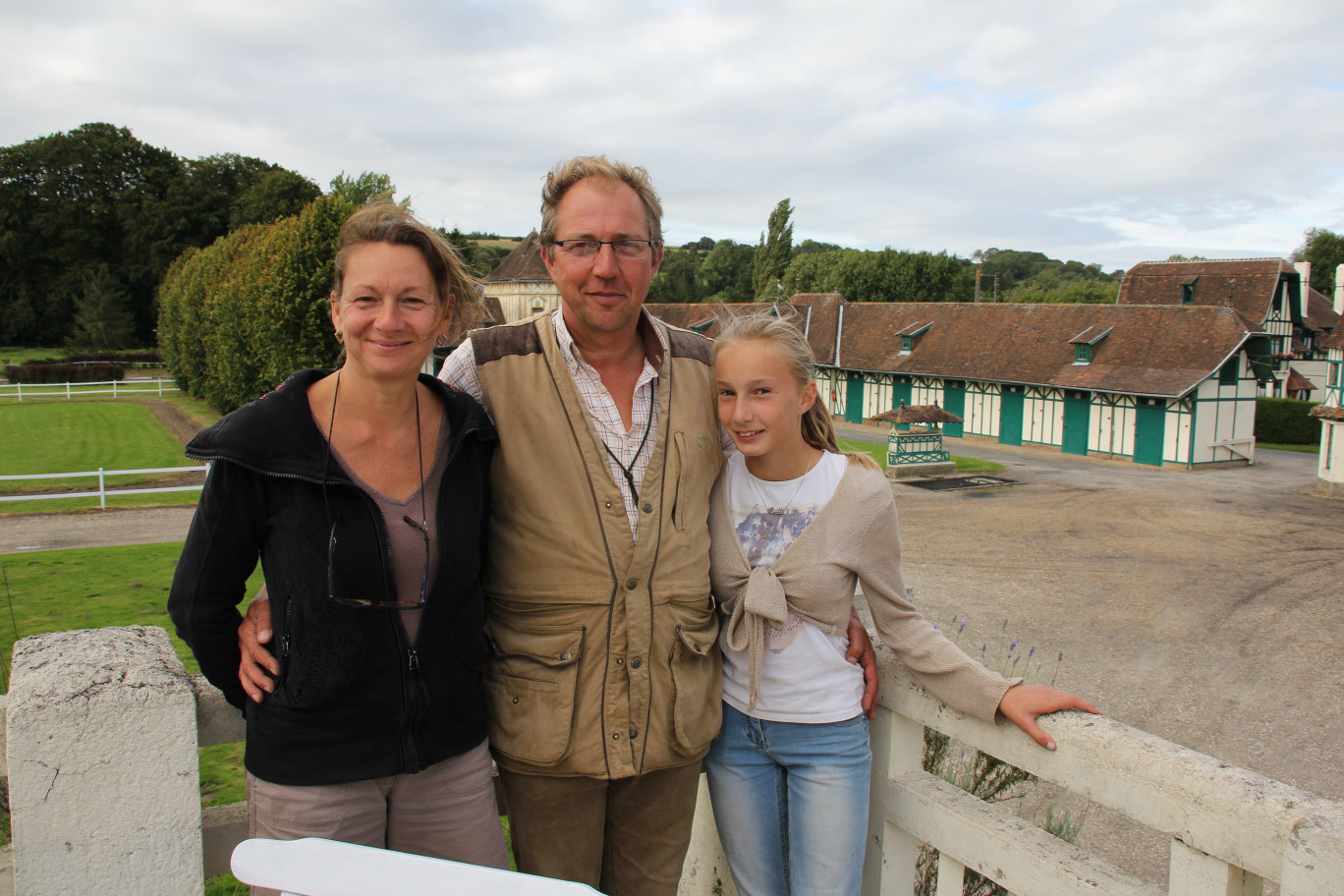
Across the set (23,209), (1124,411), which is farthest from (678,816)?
(23,209)

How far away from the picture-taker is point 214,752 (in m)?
6.56

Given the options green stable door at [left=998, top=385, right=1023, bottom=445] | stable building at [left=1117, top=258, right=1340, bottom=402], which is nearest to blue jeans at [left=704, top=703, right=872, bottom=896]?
stable building at [left=1117, top=258, right=1340, bottom=402]

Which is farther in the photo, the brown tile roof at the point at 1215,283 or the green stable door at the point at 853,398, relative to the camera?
the green stable door at the point at 853,398

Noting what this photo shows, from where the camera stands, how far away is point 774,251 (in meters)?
56.4

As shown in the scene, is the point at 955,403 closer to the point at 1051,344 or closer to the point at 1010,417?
the point at 1010,417

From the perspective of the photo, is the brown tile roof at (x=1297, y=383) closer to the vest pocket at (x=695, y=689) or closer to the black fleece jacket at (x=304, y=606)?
the vest pocket at (x=695, y=689)

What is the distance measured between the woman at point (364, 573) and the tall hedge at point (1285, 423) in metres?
38.3

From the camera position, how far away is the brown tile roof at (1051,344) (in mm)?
26906

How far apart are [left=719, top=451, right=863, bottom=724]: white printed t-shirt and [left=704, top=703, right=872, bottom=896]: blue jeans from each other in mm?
43

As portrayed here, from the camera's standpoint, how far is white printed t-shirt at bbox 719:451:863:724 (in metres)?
2.33

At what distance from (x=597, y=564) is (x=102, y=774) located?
1127mm

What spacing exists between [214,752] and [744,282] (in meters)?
74.7

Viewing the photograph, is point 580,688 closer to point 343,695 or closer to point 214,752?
point 343,695

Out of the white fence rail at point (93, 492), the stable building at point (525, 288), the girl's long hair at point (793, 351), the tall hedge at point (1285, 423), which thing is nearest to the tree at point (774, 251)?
the stable building at point (525, 288)
